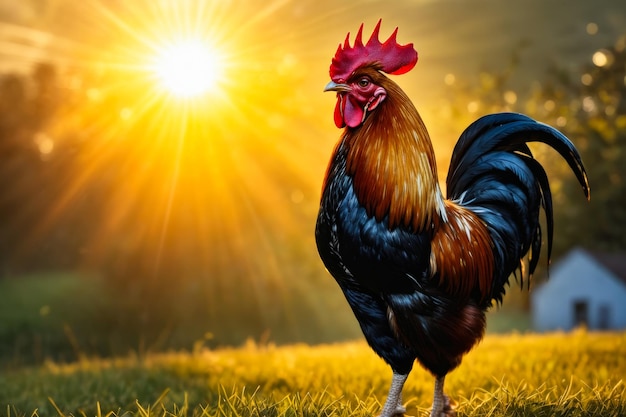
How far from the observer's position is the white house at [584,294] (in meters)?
27.8

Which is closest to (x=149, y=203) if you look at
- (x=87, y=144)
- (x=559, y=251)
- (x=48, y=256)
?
(x=87, y=144)

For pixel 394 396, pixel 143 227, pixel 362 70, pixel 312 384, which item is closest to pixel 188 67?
pixel 143 227

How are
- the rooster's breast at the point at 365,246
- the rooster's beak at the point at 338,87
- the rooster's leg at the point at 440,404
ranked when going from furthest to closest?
the rooster's leg at the point at 440,404 < the rooster's beak at the point at 338,87 < the rooster's breast at the point at 365,246

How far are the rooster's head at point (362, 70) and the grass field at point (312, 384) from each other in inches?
71.1

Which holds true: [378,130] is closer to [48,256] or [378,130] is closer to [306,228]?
[306,228]

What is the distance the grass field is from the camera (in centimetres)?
418

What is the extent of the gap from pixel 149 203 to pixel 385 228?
16.1 m

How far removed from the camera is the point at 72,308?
2261 cm

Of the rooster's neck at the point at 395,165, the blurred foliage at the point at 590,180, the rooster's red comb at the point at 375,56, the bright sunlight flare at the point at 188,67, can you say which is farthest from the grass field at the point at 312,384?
the bright sunlight flare at the point at 188,67

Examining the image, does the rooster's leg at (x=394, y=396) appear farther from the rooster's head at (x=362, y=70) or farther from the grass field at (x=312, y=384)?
the rooster's head at (x=362, y=70)

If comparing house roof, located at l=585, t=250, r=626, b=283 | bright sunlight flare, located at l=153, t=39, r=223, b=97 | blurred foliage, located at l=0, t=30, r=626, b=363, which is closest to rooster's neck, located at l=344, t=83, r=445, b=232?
bright sunlight flare, located at l=153, t=39, r=223, b=97

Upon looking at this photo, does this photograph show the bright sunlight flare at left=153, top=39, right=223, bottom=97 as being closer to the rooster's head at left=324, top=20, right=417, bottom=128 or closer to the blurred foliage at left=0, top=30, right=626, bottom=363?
the blurred foliage at left=0, top=30, right=626, bottom=363

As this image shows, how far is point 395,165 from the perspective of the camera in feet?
12.4

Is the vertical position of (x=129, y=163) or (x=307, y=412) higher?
(x=129, y=163)
